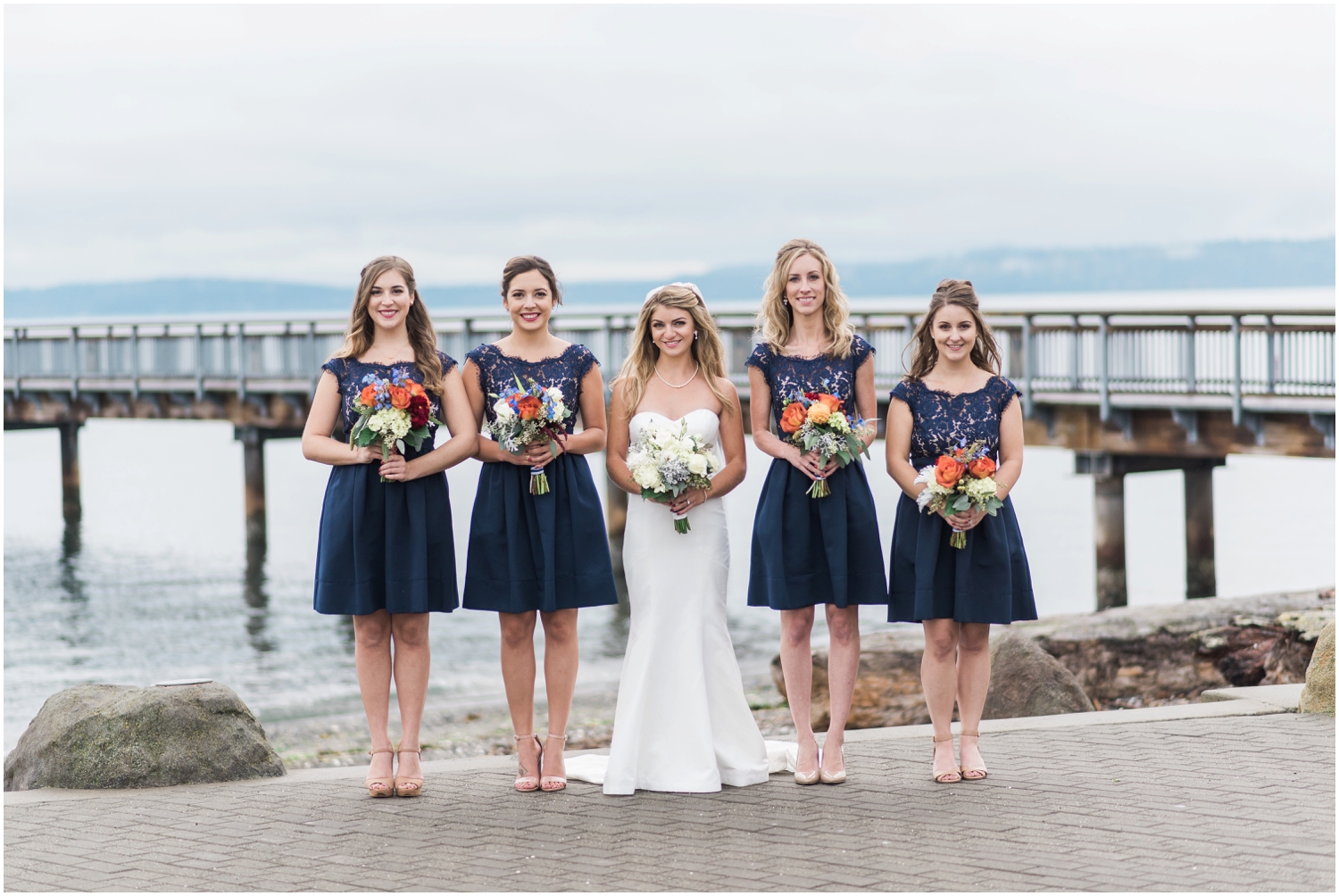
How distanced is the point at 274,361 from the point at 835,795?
88.4 ft

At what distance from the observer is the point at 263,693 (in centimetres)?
1973

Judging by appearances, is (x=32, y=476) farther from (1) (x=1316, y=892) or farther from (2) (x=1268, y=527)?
(1) (x=1316, y=892)

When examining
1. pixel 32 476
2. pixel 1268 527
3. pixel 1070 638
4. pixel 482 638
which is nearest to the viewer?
pixel 1070 638

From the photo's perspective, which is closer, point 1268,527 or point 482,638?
point 482,638

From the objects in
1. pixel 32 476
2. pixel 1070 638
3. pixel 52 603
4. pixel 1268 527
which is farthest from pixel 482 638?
pixel 32 476

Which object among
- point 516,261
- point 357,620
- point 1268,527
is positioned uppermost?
point 516,261

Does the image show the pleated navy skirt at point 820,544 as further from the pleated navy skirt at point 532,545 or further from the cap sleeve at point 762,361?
the pleated navy skirt at point 532,545

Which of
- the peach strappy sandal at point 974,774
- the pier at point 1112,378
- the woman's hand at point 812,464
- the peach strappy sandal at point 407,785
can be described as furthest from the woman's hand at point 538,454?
the pier at point 1112,378

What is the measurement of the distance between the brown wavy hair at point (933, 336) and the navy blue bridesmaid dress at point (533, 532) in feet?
5.24

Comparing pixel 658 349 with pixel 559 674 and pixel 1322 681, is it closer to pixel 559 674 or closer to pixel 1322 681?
pixel 559 674

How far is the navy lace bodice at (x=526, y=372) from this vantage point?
7.07 metres

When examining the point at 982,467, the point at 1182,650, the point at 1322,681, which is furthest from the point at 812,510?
the point at 1182,650

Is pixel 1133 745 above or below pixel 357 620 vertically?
below

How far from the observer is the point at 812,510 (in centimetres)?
713
